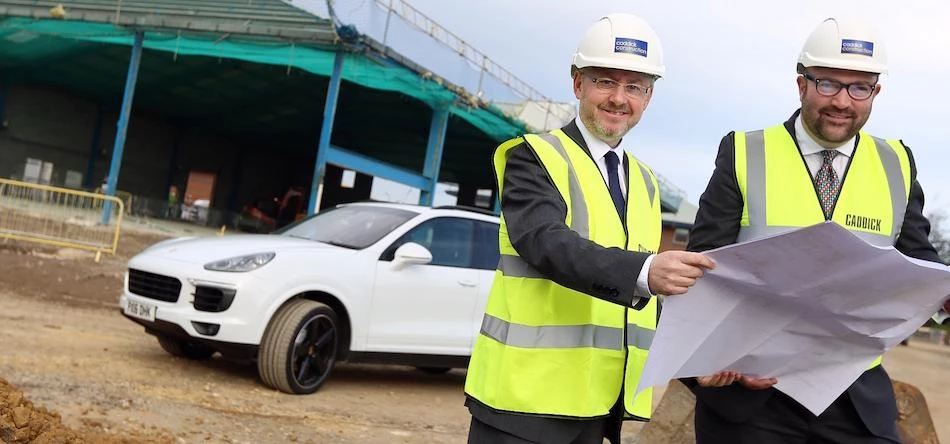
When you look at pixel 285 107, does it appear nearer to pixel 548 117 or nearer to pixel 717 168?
pixel 548 117

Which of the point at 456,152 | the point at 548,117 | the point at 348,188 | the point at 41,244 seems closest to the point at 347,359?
the point at 41,244

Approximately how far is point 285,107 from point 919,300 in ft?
102

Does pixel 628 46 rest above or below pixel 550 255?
above

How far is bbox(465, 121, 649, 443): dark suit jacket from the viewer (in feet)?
6.51

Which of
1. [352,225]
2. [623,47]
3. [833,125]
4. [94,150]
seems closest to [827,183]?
[833,125]

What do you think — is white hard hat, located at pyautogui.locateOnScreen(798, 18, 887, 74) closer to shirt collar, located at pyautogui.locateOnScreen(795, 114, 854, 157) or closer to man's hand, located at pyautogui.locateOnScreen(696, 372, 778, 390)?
shirt collar, located at pyautogui.locateOnScreen(795, 114, 854, 157)

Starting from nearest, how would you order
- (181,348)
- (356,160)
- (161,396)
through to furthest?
1. (161,396)
2. (181,348)
3. (356,160)

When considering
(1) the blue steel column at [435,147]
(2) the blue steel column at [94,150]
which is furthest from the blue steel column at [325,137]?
(2) the blue steel column at [94,150]

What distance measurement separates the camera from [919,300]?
7.60 ft

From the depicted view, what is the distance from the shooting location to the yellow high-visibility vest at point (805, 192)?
8.26 ft

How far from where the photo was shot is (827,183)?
8.44 ft

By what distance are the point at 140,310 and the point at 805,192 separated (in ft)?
18.5

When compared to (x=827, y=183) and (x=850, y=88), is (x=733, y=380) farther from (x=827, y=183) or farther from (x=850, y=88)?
(x=850, y=88)

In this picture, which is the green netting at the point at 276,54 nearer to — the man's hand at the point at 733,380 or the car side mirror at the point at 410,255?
the car side mirror at the point at 410,255
